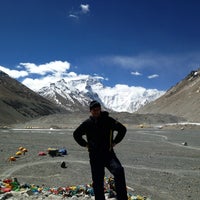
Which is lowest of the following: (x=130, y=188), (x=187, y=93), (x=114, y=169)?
(x=130, y=188)

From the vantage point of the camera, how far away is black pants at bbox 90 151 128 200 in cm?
744

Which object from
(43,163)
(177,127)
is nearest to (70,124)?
(177,127)

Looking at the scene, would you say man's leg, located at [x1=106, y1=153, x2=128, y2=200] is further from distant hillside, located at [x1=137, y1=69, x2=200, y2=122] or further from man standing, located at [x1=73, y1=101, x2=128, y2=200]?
distant hillside, located at [x1=137, y1=69, x2=200, y2=122]

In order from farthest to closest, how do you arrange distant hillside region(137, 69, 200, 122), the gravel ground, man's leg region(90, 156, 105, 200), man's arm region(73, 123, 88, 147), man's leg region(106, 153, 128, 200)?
1. distant hillside region(137, 69, 200, 122)
2. the gravel ground
3. man's arm region(73, 123, 88, 147)
4. man's leg region(90, 156, 105, 200)
5. man's leg region(106, 153, 128, 200)

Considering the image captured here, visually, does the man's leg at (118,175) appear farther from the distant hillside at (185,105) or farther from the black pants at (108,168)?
the distant hillside at (185,105)

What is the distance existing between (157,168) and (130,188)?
6.15m

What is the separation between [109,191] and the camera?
10109 mm

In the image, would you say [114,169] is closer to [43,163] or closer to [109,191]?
[109,191]

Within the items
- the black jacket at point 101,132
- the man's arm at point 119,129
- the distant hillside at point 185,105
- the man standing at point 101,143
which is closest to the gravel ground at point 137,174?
the man standing at point 101,143

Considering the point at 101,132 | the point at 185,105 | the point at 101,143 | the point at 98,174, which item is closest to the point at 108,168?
the point at 98,174

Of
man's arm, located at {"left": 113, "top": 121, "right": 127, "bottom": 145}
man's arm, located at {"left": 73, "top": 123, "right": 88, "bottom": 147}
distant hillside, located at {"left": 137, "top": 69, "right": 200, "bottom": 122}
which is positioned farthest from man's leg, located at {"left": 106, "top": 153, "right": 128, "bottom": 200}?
distant hillside, located at {"left": 137, "top": 69, "right": 200, "bottom": 122}

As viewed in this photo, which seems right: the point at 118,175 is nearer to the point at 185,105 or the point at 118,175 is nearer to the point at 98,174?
the point at 98,174

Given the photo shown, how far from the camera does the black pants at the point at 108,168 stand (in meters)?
7.44

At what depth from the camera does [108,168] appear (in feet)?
25.1
